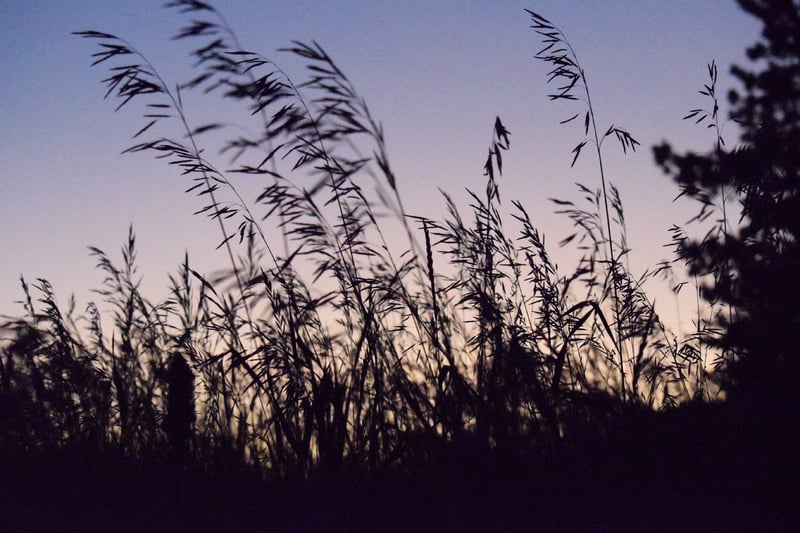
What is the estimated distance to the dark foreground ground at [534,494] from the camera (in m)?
1.88

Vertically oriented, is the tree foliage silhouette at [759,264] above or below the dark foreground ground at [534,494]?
above

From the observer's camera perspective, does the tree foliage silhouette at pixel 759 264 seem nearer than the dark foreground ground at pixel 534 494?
No

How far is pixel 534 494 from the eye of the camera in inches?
80.6

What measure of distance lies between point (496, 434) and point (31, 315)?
3011 millimetres

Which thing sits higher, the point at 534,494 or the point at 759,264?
the point at 759,264

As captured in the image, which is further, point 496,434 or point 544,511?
point 496,434

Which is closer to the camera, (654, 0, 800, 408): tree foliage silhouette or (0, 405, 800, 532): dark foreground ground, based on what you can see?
(0, 405, 800, 532): dark foreground ground

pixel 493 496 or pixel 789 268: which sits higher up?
pixel 789 268

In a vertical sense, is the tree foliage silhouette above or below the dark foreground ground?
above

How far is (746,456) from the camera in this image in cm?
213

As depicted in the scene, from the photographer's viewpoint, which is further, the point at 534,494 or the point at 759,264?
the point at 759,264

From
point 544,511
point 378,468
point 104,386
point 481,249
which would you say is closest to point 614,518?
point 544,511

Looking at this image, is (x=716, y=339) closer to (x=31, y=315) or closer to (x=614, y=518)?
(x=614, y=518)

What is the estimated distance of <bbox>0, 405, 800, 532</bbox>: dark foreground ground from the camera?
1.88 metres
